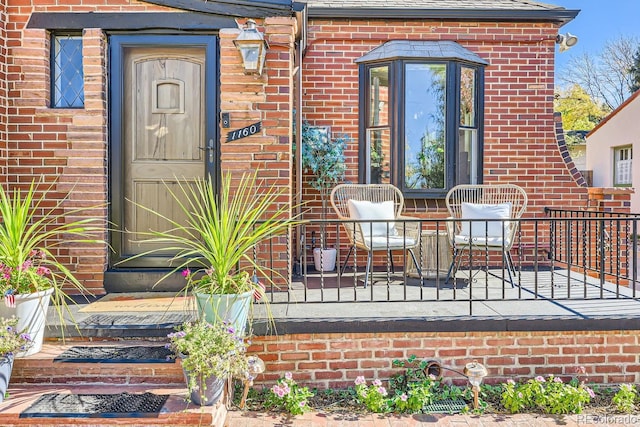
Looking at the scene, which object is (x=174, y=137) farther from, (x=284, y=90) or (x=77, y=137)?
(x=284, y=90)

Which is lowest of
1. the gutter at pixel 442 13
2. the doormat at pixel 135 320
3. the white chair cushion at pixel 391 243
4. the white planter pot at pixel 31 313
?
the doormat at pixel 135 320

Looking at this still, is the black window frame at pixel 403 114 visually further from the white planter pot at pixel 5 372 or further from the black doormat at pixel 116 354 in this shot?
the white planter pot at pixel 5 372

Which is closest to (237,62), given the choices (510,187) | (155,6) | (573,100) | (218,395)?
(155,6)

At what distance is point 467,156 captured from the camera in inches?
238

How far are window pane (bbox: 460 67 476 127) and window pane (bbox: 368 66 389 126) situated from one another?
0.83 metres

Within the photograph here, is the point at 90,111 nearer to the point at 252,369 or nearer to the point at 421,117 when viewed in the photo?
the point at 252,369

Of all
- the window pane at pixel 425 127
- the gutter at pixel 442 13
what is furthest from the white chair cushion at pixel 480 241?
the gutter at pixel 442 13

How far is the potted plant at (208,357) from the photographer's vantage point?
2.86m

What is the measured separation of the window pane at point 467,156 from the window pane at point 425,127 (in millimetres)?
227

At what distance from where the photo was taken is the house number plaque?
14.2ft

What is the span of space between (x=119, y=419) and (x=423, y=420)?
1.75m

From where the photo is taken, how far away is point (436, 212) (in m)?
5.93

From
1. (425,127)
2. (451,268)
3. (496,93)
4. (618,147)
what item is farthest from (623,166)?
(451,268)

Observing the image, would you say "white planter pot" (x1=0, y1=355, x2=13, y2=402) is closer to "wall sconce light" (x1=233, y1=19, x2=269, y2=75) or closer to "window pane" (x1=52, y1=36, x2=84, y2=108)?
"window pane" (x1=52, y1=36, x2=84, y2=108)
